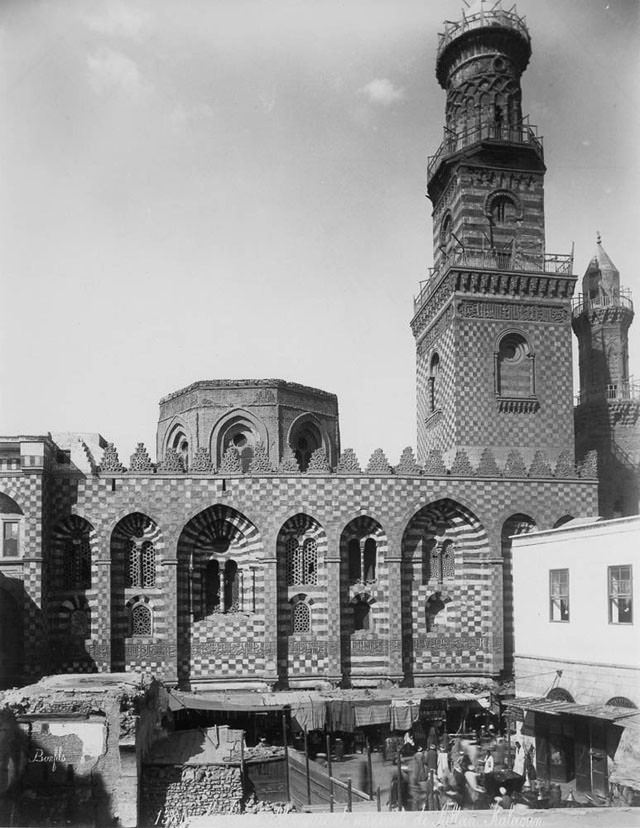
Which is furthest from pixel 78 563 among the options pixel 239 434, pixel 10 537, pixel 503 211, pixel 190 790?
pixel 503 211

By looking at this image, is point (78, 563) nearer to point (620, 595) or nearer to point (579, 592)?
point (579, 592)

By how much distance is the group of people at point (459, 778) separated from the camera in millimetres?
19781

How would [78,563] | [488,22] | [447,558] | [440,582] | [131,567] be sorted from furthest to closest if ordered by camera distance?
[488,22] → [447,558] → [440,582] → [131,567] → [78,563]

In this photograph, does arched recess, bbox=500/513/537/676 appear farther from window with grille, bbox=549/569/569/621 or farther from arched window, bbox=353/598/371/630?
arched window, bbox=353/598/371/630

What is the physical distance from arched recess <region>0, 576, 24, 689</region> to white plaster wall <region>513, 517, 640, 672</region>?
16434 mm

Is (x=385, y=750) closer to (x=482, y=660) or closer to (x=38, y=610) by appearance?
(x=482, y=660)

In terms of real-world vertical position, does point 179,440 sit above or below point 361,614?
above

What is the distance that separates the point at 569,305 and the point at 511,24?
12.4 m

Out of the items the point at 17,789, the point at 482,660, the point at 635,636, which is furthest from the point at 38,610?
the point at 635,636

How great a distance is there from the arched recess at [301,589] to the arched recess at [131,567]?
14.1 feet

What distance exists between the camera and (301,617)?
31.1m

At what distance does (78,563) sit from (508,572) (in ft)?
51.4

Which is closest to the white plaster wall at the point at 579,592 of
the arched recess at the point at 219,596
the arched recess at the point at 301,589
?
the arched recess at the point at 301,589

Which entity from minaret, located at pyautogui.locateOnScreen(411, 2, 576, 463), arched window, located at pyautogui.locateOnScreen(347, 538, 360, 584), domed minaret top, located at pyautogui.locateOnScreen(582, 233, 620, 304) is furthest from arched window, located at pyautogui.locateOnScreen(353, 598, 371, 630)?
domed minaret top, located at pyautogui.locateOnScreen(582, 233, 620, 304)
